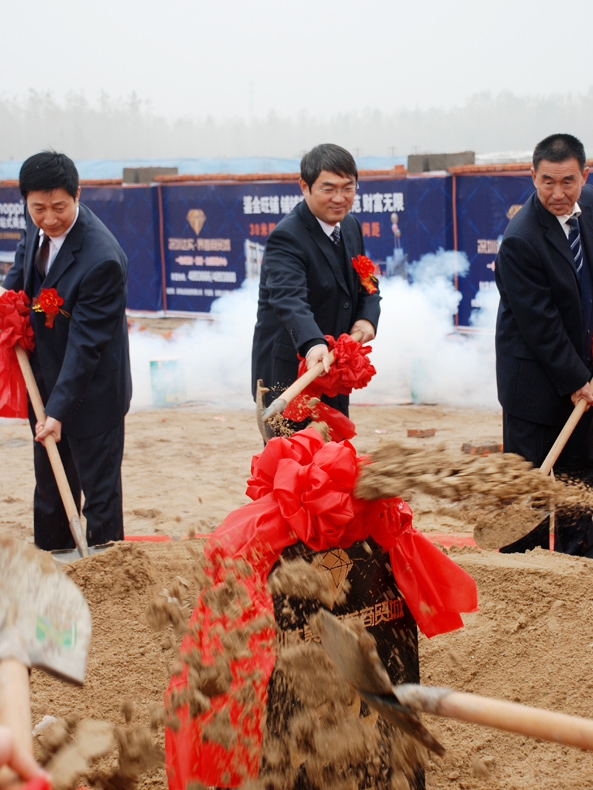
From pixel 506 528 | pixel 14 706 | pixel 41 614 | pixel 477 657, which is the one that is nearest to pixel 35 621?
pixel 41 614

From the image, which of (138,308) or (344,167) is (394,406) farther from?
(138,308)

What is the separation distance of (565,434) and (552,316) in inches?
20.5

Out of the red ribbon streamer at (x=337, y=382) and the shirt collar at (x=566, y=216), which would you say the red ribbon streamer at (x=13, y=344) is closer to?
the red ribbon streamer at (x=337, y=382)

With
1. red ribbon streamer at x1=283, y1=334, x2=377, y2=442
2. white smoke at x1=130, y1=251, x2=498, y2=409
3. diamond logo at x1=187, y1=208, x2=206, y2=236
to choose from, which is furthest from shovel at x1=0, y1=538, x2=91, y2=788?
diamond logo at x1=187, y1=208, x2=206, y2=236

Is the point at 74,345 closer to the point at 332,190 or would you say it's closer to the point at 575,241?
the point at 332,190

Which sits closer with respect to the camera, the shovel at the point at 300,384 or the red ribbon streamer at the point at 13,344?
the shovel at the point at 300,384

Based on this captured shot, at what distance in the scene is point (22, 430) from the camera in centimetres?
725

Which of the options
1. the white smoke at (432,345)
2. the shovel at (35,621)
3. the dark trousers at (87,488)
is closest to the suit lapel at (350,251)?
the dark trousers at (87,488)

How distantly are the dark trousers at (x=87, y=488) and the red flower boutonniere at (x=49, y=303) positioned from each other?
0.56 m

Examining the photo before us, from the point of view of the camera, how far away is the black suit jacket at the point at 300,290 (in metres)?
3.71

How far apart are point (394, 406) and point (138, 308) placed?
17.0 ft

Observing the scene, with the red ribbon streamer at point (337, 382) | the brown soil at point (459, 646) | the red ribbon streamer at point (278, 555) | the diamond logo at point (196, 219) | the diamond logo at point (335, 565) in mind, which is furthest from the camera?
the diamond logo at point (196, 219)

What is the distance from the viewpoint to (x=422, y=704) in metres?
1.64

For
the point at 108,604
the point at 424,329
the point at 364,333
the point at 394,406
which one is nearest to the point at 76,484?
the point at 108,604
